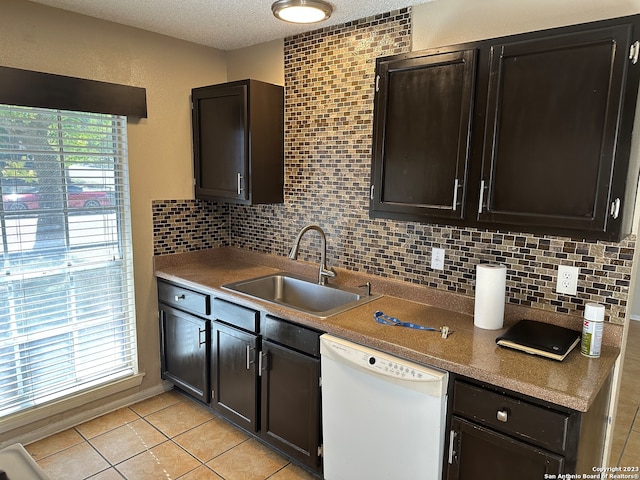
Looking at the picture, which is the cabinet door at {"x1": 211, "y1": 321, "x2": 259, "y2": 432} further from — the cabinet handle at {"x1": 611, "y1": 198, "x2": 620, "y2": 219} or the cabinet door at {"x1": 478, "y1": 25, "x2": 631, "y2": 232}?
the cabinet handle at {"x1": 611, "y1": 198, "x2": 620, "y2": 219}

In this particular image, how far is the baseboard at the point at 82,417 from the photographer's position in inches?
96.7

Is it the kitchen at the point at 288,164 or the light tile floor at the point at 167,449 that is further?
the light tile floor at the point at 167,449

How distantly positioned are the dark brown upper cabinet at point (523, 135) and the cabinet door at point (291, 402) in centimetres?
89

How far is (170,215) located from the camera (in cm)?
298

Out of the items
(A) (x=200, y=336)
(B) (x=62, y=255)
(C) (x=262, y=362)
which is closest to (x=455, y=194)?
(C) (x=262, y=362)

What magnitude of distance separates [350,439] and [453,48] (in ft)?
5.63

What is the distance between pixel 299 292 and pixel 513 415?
60.6 inches

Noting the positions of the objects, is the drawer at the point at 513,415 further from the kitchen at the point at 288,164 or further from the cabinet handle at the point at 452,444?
the kitchen at the point at 288,164

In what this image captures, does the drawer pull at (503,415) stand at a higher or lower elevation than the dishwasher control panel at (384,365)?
lower

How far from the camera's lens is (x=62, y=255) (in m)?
2.50

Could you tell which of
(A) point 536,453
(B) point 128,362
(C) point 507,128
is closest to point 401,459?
(A) point 536,453

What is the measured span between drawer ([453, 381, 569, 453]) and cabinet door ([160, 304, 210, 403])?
1.59m

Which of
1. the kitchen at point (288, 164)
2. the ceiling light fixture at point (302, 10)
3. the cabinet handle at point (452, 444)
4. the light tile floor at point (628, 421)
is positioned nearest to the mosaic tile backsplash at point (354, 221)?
the kitchen at point (288, 164)

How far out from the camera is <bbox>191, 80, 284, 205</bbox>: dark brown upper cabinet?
2633 millimetres
